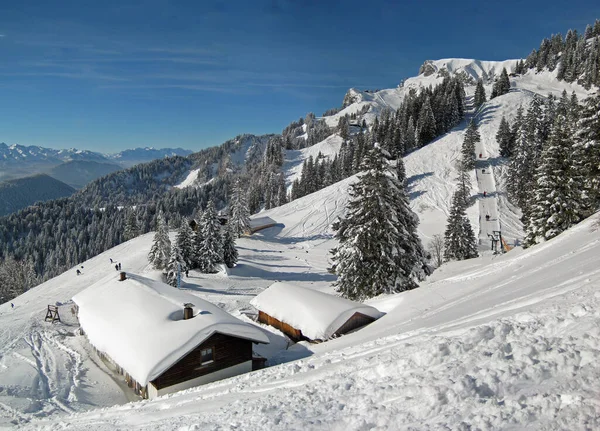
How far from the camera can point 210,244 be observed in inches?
1906

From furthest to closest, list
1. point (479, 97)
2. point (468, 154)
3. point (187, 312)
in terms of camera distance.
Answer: point (479, 97) → point (468, 154) → point (187, 312)

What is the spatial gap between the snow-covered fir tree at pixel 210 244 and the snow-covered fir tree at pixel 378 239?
2663 centimetres

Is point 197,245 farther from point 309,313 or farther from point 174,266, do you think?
point 309,313

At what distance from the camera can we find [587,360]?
633 centimetres

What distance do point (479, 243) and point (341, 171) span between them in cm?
5321

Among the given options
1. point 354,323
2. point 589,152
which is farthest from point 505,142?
point 354,323

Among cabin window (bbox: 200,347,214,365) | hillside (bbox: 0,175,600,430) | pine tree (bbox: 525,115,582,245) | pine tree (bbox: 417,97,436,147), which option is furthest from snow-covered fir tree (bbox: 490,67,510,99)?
cabin window (bbox: 200,347,214,365)

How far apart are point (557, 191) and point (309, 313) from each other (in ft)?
75.9

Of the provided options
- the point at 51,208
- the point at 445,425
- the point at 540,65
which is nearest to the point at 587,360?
the point at 445,425

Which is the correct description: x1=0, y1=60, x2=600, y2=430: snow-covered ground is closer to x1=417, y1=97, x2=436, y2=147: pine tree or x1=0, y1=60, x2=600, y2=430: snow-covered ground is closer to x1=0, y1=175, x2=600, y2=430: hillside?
x1=0, y1=175, x2=600, y2=430: hillside

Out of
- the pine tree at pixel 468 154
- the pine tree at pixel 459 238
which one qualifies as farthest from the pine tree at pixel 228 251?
the pine tree at pixel 468 154

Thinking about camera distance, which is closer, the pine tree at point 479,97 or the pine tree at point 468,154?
the pine tree at point 468,154

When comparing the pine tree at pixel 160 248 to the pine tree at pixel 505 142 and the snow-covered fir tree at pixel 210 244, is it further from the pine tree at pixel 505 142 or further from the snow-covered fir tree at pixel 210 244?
the pine tree at pixel 505 142

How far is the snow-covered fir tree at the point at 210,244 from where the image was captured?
48156mm
